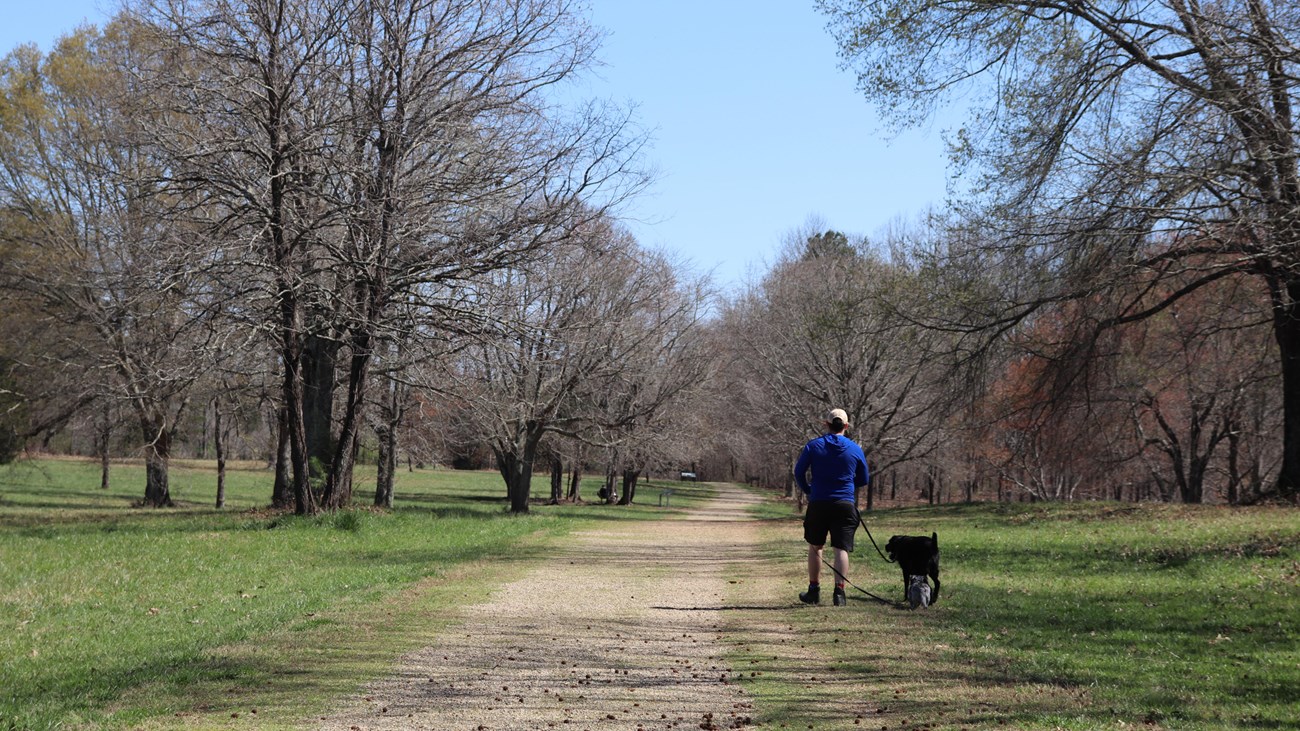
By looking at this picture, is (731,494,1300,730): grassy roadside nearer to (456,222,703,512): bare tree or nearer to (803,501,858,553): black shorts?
(803,501,858,553): black shorts

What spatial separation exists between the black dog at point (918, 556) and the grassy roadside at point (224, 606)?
442 cm

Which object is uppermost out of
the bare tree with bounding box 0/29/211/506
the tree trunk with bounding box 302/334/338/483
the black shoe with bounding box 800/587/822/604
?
the bare tree with bounding box 0/29/211/506

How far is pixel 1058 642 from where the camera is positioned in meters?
9.24

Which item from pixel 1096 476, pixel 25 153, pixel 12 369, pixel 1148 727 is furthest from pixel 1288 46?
pixel 1096 476

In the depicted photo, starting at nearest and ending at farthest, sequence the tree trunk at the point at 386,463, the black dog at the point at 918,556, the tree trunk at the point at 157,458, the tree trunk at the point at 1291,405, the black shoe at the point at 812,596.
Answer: the black dog at the point at 918,556 → the black shoe at the point at 812,596 → the tree trunk at the point at 1291,405 → the tree trunk at the point at 157,458 → the tree trunk at the point at 386,463

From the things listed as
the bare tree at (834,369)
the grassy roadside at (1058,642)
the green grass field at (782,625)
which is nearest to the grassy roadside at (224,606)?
the green grass field at (782,625)

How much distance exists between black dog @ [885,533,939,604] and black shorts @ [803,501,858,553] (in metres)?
0.49

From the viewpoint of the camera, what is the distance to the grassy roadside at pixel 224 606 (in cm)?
674

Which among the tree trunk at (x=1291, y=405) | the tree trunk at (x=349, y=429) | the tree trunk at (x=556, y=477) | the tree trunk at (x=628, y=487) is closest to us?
the tree trunk at (x=1291, y=405)

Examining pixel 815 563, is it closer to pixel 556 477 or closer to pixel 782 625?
pixel 782 625

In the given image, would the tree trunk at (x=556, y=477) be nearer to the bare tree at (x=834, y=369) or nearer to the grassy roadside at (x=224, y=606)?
the bare tree at (x=834, y=369)

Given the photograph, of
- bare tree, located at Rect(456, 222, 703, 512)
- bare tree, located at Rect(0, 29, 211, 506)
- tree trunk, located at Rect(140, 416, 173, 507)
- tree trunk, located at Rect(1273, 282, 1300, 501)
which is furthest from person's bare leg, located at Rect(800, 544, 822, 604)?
tree trunk, located at Rect(140, 416, 173, 507)

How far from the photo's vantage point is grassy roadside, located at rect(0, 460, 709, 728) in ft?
22.1

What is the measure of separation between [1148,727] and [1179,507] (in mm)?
16953
